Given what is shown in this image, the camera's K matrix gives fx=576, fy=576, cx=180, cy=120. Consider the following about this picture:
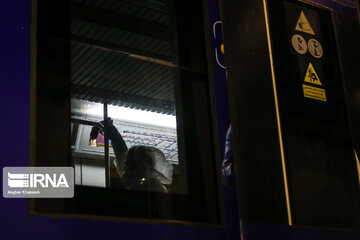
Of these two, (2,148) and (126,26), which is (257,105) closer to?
(126,26)

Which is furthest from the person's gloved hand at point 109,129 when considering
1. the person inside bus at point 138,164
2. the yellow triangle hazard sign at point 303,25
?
the yellow triangle hazard sign at point 303,25

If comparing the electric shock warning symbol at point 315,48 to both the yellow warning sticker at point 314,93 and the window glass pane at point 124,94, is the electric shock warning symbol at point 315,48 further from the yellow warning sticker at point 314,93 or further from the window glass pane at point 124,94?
the window glass pane at point 124,94

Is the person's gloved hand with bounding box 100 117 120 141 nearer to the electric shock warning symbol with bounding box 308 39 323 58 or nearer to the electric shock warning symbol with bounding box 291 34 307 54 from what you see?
the electric shock warning symbol with bounding box 291 34 307 54

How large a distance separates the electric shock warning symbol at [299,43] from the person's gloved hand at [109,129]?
1036 mm

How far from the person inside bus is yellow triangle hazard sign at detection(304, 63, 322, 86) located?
873 mm

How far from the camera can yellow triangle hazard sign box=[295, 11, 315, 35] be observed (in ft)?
10.1

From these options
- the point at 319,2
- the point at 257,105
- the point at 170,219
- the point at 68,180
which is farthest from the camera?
the point at 319,2

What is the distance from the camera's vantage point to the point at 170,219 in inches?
97.0

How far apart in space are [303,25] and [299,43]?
12cm

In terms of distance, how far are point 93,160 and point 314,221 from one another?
107 cm

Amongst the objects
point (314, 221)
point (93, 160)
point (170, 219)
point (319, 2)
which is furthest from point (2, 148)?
point (319, 2)

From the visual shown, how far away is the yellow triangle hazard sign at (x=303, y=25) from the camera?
3064 mm

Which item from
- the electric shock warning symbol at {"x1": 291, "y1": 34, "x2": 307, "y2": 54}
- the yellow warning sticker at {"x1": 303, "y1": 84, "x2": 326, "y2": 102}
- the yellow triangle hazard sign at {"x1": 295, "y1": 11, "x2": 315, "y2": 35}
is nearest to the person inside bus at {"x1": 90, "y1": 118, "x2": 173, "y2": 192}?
the yellow warning sticker at {"x1": 303, "y1": 84, "x2": 326, "y2": 102}

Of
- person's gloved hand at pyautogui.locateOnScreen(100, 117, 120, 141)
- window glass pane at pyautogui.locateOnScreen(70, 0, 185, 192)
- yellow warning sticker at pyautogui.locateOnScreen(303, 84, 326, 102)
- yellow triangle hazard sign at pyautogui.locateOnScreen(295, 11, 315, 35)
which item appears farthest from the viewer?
yellow triangle hazard sign at pyautogui.locateOnScreen(295, 11, 315, 35)
